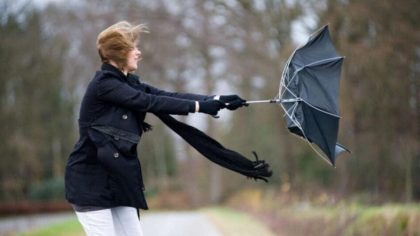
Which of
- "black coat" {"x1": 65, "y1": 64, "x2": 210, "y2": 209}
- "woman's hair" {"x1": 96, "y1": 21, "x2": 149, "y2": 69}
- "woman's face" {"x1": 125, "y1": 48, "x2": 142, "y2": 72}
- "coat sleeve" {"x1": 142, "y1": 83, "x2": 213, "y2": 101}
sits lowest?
"black coat" {"x1": 65, "y1": 64, "x2": 210, "y2": 209}

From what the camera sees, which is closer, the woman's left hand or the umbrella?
the woman's left hand

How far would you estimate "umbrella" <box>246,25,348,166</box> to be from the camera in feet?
16.7

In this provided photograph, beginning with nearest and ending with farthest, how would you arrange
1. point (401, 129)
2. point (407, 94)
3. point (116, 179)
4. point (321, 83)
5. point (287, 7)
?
point (116, 179) → point (321, 83) → point (407, 94) → point (401, 129) → point (287, 7)

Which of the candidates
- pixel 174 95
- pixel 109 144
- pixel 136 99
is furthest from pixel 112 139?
pixel 174 95

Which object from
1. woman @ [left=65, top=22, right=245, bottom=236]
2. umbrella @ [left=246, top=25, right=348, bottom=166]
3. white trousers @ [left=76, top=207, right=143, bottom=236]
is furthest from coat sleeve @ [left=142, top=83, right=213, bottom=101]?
white trousers @ [left=76, top=207, right=143, bottom=236]

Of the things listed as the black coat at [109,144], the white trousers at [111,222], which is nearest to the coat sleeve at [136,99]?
the black coat at [109,144]

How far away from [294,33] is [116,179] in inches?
752

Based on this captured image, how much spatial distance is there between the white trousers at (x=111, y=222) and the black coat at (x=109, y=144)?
0.24ft

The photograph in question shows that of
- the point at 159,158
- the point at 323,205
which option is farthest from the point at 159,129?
the point at 323,205

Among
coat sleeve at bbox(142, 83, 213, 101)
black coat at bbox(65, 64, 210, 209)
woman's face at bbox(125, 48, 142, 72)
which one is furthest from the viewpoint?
coat sleeve at bbox(142, 83, 213, 101)

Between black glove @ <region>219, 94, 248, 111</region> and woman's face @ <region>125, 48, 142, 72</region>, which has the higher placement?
woman's face @ <region>125, 48, 142, 72</region>

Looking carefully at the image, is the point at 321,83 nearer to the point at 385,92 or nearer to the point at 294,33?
the point at 385,92

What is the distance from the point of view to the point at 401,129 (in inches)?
625

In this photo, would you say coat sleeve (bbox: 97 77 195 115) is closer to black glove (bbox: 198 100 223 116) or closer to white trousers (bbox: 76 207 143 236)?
black glove (bbox: 198 100 223 116)
